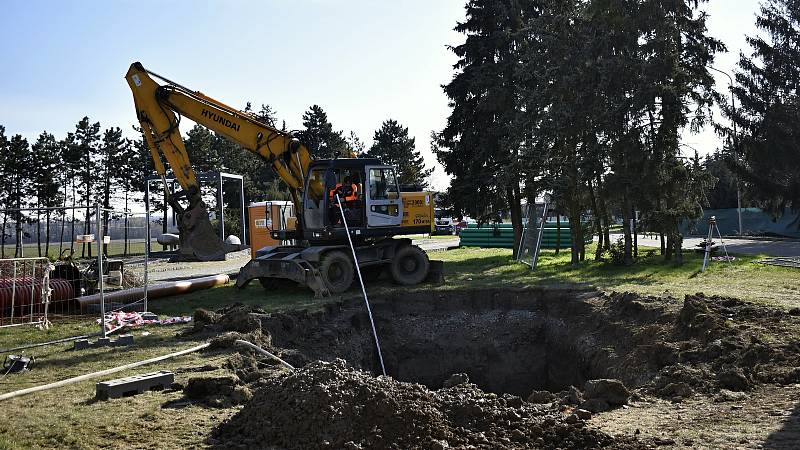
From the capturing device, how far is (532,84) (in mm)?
21984

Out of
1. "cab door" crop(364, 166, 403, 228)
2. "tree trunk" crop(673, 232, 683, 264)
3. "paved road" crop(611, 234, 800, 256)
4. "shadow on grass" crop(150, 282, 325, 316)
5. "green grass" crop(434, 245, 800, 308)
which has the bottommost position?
"shadow on grass" crop(150, 282, 325, 316)

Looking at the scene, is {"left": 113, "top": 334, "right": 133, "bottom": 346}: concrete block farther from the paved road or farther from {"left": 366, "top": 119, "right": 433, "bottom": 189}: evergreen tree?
{"left": 366, "top": 119, "right": 433, "bottom": 189}: evergreen tree

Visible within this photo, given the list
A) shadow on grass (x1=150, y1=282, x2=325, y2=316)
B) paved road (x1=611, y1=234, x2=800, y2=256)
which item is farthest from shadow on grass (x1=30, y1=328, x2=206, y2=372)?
paved road (x1=611, y1=234, x2=800, y2=256)

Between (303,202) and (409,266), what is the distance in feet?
10.4

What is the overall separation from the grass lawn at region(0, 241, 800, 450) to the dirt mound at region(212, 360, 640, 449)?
0.58m

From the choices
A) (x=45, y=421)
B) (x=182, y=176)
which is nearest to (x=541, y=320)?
(x=182, y=176)

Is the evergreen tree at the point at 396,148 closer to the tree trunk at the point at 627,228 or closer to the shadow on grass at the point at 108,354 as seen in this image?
the tree trunk at the point at 627,228

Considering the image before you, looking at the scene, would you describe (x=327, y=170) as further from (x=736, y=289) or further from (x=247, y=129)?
(x=736, y=289)

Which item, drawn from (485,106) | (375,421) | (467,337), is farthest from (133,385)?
(485,106)

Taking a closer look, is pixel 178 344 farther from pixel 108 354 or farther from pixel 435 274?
pixel 435 274

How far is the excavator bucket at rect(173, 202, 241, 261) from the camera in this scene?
1434 cm

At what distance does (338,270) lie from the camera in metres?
15.6

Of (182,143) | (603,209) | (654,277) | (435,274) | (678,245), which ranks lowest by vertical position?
(654,277)

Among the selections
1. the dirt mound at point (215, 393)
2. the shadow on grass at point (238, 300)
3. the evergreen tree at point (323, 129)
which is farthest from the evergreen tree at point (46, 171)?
the dirt mound at point (215, 393)
